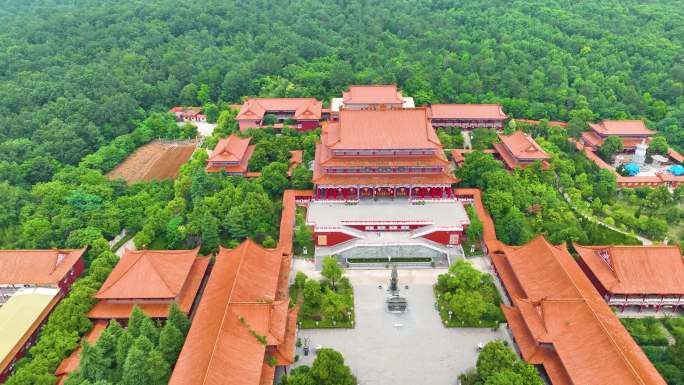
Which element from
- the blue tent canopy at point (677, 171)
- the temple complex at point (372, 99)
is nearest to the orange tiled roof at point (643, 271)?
the blue tent canopy at point (677, 171)

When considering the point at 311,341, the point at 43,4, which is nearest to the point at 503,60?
the point at 311,341

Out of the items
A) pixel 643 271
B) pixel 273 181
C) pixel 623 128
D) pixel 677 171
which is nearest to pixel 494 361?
pixel 643 271

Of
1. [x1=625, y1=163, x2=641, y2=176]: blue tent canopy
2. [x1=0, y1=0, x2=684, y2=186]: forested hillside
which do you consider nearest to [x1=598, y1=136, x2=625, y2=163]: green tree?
[x1=625, y1=163, x2=641, y2=176]: blue tent canopy

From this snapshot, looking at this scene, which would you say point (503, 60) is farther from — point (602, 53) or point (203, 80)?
point (203, 80)

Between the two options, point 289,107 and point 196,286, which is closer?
point 196,286

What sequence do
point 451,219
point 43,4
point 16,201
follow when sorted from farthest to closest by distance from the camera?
1. point 43,4
2. point 16,201
3. point 451,219

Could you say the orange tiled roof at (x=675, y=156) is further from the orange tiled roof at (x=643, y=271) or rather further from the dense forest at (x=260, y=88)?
the orange tiled roof at (x=643, y=271)

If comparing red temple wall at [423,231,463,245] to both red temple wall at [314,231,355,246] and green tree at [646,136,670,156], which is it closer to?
red temple wall at [314,231,355,246]
